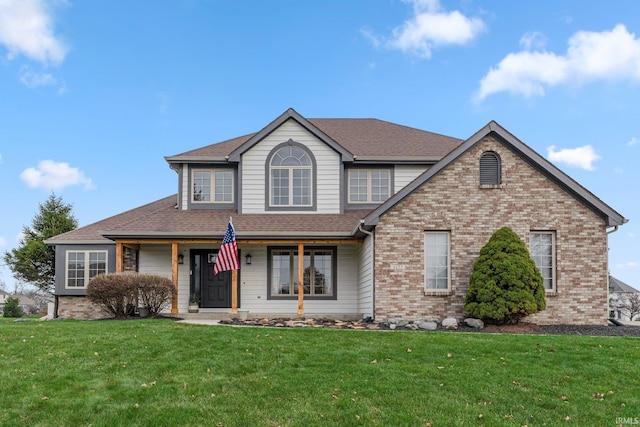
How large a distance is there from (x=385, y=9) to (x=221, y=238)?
26.8 ft

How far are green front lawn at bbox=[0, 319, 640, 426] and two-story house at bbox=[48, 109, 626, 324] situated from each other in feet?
12.9

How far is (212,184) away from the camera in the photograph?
18.8 m

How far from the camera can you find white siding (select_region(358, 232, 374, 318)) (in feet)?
51.5

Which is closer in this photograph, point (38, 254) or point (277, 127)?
point (277, 127)

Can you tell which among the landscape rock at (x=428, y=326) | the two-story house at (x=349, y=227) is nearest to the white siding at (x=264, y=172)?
the two-story house at (x=349, y=227)

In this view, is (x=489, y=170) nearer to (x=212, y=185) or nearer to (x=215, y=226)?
(x=215, y=226)

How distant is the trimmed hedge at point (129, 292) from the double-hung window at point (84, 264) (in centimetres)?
291

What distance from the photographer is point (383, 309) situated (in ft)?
49.0

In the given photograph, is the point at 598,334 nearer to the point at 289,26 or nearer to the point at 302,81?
the point at 302,81

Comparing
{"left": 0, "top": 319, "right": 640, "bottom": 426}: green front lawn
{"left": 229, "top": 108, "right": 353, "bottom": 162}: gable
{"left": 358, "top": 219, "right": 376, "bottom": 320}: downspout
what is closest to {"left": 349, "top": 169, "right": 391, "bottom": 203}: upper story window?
{"left": 229, "top": 108, "right": 353, "bottom": 162}: gable

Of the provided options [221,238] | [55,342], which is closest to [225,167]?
[221,238]

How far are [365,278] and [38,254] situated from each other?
63.8ft

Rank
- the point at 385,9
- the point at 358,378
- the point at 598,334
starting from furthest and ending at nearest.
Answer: the point at 385,9, the point at 598,334, the point at 358,378

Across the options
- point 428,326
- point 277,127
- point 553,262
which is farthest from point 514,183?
point 277,127
